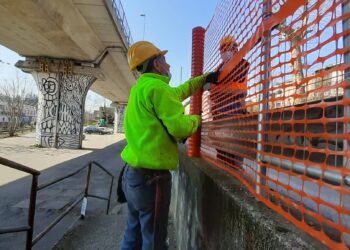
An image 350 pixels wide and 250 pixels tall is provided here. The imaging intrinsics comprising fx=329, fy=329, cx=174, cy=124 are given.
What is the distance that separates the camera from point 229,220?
179 centimetres

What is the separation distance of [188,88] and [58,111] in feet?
58.1

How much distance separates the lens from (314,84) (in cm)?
133

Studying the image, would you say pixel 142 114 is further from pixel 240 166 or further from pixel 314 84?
pixel 314 84

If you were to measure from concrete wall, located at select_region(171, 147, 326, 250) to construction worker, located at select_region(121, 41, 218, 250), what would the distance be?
0.31 meters

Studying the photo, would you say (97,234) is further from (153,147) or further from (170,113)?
(170,113)

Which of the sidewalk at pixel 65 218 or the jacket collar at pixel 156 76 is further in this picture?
the sidewalk at pixel 65 218

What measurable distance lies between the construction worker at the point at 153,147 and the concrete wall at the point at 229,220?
Answer: 12.3 inches

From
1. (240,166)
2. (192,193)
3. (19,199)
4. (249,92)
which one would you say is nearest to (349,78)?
(249,92)

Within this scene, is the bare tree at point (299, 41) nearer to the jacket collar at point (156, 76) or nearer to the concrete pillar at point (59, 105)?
the jacket collar at point (156, 76)

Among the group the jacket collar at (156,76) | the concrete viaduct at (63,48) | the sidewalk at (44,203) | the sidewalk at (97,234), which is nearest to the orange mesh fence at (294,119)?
the jacket collar at (156,76)

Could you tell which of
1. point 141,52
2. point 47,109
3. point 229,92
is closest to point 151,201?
point 229,92

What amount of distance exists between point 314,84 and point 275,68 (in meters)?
0.33

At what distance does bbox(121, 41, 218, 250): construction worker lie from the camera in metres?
2.31

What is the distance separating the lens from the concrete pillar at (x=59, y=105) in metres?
19.0
